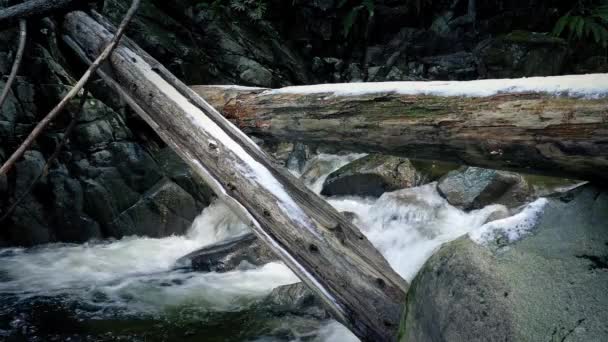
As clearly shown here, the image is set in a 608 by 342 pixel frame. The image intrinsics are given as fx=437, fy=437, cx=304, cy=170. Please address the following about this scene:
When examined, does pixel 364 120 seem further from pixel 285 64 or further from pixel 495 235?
pixel 285 64

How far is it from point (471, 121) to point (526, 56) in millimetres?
9102

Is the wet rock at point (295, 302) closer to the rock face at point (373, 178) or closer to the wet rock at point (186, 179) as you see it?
the wet rock at point (186, 179)

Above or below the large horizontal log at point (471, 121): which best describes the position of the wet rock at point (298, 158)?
below

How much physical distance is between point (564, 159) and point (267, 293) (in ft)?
10.4

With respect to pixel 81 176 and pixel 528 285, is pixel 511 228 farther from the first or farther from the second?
pixel 81 176

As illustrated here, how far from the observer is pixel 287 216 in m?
2.22

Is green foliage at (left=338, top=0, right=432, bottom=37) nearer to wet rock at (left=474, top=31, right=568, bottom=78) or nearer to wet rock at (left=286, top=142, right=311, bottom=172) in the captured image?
wet rock at (left=474, top=31, right=568, bottom=78)

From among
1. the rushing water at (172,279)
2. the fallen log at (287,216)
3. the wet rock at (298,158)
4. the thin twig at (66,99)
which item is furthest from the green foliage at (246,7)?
the fallen log at (287,216)

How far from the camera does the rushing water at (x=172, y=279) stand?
341 cm

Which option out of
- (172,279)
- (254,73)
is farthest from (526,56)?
(172,279)

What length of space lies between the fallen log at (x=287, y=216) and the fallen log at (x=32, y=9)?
1410mm

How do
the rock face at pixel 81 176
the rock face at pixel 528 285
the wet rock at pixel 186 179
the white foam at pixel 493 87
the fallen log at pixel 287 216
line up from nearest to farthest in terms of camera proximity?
the rock face at pixel 528 285, the white foam at pixel 493 87, the fallen log at pixel 287 216, the rock face at pixel 81 176, the wet rock at pixel 186 179

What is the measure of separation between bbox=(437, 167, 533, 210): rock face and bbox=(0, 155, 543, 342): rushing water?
0.13m

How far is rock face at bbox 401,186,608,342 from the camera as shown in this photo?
1328 millimetres
